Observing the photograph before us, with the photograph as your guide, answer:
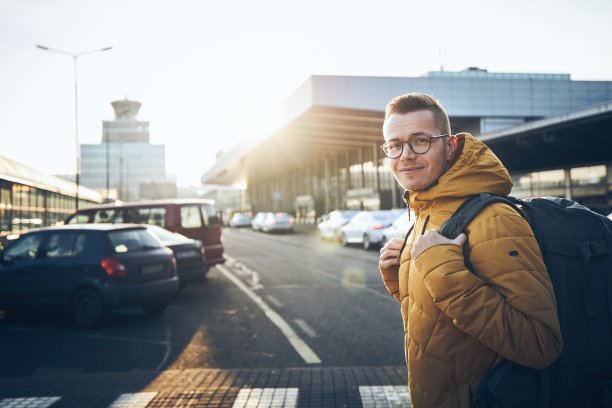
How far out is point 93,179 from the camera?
14150 centimetres

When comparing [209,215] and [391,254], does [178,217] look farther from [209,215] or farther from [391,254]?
[391,254]

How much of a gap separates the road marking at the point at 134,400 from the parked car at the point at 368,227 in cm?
1561

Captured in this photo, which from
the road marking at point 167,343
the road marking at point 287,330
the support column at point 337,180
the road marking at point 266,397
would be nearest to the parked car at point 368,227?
the road marking at point 287,330

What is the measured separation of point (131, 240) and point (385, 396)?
5.44 m

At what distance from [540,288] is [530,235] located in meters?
0.18

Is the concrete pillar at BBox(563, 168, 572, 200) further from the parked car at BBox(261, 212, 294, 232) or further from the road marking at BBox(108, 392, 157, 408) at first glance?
the road marking at BBox(108, 392, 157, 408)

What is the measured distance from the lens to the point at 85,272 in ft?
25.3

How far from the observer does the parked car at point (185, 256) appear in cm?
1018

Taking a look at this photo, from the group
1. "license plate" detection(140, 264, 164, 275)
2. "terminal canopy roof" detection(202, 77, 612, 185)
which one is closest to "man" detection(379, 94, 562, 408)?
"license plate" detection(140, 264, 164, 275)

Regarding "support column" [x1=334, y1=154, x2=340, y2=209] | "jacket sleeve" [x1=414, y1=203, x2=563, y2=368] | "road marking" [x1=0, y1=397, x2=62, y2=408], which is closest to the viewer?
"jacket sleeve" [x1=414, y1=203, x2=563, y2=368]

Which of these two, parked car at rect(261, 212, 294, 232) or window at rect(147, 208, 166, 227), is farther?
parked car at rect(261, 212, 294, 232)

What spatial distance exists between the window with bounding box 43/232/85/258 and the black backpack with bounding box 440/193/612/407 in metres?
7.42

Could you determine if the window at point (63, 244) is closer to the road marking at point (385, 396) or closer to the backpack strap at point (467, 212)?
the road marking at point (385, 396)

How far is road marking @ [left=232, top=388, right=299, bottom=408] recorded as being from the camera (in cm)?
402
